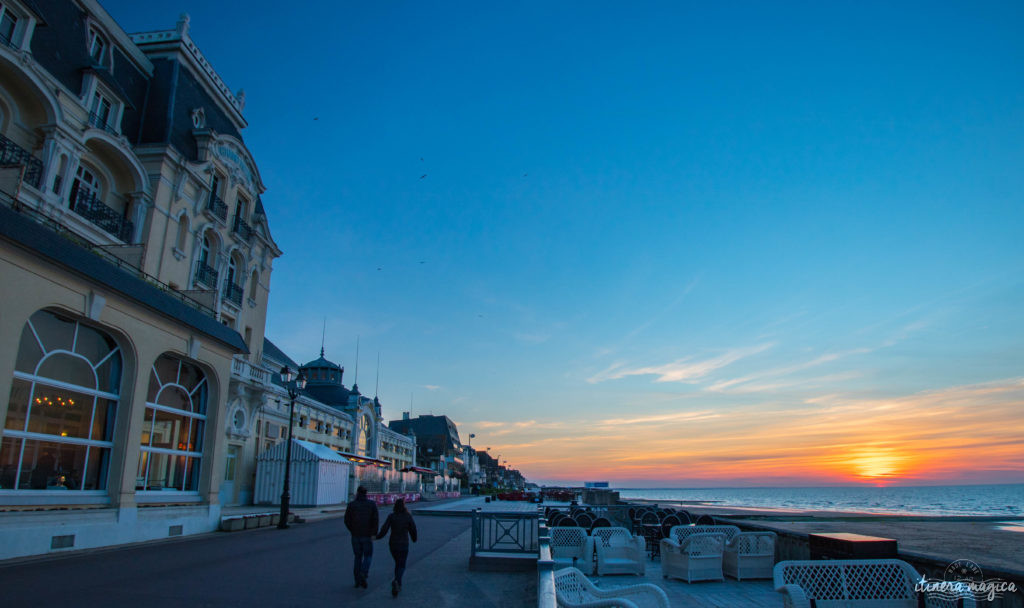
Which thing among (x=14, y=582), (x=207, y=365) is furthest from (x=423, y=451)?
(x=14, y=582)

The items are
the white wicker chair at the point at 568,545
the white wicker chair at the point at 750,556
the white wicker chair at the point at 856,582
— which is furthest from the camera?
the white wicker chair at the point at 568,545

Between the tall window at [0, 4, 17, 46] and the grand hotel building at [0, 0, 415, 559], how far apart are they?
43 mm

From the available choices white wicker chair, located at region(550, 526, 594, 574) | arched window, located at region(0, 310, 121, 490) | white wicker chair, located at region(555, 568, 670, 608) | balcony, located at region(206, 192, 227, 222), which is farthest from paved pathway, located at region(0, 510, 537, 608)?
balcony, located at region(206, 192, 227, 222)

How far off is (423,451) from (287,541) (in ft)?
364

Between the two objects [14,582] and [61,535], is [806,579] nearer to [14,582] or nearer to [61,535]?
[14,582]

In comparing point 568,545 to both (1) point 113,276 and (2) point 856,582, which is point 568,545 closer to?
(2) point 856,582

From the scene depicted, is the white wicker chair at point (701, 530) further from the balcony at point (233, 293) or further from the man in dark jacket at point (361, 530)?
the balcony at point (233, 293)

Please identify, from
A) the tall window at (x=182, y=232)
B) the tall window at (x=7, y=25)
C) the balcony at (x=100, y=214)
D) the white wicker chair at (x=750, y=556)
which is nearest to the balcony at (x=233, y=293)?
the tall window at (x=182, y=232)

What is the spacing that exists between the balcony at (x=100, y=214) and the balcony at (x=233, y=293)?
711 cm

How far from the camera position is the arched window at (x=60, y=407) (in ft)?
38.7

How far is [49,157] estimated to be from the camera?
1741cm

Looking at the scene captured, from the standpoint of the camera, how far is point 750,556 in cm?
1086

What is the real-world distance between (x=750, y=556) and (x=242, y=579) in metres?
9.14

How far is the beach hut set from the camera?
30.4 meters
